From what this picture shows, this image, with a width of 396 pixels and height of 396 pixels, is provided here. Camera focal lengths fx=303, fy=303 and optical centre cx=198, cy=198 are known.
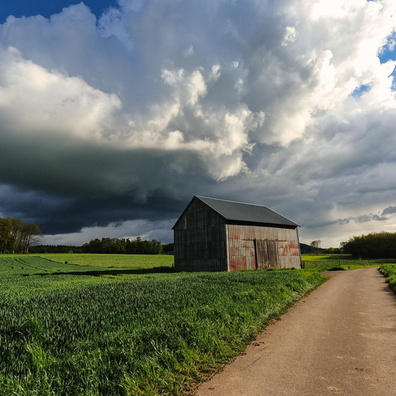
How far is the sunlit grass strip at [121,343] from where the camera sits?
16.2 ft

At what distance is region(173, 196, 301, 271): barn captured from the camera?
3750 centimetres

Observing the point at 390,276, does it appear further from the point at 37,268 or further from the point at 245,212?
the point at 37,268

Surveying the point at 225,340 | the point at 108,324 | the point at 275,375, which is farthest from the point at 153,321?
the point at 275,375

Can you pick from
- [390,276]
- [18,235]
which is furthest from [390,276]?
[18,235]

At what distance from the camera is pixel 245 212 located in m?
43.8

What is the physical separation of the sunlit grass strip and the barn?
25.9 metres

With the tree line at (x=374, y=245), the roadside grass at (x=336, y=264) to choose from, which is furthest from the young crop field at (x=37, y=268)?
the tree line at (x=374, y=245)

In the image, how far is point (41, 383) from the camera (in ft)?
15.6

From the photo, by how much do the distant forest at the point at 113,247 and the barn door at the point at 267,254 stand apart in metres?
95.5

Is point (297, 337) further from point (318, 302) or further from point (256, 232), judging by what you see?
point (256, 232)

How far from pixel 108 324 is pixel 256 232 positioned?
34.4 m

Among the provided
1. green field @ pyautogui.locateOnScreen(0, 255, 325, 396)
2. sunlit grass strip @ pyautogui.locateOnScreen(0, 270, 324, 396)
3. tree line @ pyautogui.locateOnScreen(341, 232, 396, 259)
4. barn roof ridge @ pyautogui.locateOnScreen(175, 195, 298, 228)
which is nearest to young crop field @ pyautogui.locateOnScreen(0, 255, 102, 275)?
barn roof ridge @ pyautogui.locateOnScreen(175, 195, 298, 228)

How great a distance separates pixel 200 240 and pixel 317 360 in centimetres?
3344

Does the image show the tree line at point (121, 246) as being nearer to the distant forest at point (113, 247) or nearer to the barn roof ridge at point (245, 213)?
the distant forest at point (113, 247)
